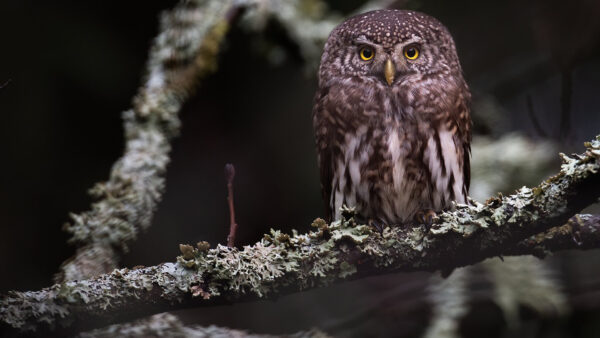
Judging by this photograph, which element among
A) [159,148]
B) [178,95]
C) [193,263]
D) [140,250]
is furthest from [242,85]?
[193,263]

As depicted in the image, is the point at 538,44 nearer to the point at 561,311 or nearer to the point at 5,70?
the point at 561,311

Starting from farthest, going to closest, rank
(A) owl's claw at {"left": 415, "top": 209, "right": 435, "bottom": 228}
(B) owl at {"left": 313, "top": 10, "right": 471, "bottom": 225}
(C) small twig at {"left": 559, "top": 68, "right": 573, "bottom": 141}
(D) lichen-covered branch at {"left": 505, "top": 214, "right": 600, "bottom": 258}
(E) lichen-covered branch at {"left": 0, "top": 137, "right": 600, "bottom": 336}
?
1. (C) small twig at {"left": 559, "top": 68, "right": 573, "bottom": 141}
2. (B) owl at {"left": 313, "top": 10, "right": 471, "bottom": 225}
3. (A) owl's claw at {"left": 415, "top": 209, "right": 435, "bottom": 228}
4. (D) lichen-covered branch at {"left": 505, "top": 214, "right": 600, "bottom": 258}
5. (E) lichen-covered branch at {"left": 0, "top": 137, "right": 600, "bottom": 336}

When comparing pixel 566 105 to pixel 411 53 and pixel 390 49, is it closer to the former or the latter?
pixel 411 53

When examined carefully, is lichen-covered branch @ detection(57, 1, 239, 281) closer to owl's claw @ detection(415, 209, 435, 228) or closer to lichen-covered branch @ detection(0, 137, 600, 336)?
lichen-covered branch @ detection(0, 137, 600, 336)

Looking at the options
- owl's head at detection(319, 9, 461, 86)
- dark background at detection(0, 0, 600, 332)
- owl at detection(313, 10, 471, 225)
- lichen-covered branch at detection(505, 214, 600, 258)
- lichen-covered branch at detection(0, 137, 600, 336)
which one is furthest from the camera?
owl's head at detection(319, 9, 461, 86)

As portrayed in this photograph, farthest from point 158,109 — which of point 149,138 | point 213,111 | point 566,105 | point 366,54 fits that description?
point 566,105

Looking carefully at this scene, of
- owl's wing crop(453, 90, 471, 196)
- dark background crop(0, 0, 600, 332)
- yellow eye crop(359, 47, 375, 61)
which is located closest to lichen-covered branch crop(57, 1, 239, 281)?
dark background crop(0, 0, 600, 332)

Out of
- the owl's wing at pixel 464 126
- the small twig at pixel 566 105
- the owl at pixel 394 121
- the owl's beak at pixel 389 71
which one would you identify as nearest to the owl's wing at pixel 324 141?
the owl at pixel 394 121

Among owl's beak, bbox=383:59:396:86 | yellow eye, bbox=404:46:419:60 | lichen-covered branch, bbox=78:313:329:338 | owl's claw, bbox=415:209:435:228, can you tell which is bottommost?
lichen-covered branch, bbox=78:313:329:338
